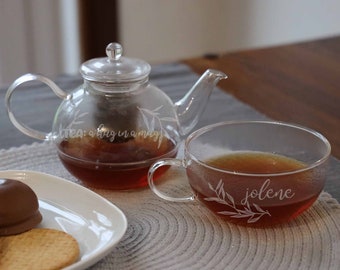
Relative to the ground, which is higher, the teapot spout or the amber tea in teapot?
the teapot spout

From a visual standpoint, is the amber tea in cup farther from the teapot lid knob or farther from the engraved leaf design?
the teapot lid knob

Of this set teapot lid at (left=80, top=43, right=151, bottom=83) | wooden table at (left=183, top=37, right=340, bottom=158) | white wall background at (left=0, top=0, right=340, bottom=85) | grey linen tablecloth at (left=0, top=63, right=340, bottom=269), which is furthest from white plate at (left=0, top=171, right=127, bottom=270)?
white wall background at (left=0, top=0, right=340, bottom=85)

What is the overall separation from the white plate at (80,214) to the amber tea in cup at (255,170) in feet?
0.22

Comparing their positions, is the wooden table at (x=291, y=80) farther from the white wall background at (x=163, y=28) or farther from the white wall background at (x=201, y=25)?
the white wall background at (x=201, y=25)

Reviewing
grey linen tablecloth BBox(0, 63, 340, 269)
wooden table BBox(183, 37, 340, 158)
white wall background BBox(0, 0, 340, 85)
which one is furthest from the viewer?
white wall background BBox(0, 0, 340, 85)

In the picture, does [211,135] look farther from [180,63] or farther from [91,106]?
[180,63]

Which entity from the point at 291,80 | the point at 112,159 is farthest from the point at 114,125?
the point at 291,80

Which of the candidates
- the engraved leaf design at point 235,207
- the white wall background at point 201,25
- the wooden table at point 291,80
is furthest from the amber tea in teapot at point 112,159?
the white wall background at point 201,25

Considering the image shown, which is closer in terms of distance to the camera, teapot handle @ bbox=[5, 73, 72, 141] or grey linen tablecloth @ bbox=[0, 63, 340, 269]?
grey linen tablecloth @ bbox=[0, 63, 340, 269]

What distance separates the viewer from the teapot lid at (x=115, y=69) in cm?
76

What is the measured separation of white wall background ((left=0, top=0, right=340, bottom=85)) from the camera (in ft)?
6.15

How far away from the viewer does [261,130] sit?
0.80 meters

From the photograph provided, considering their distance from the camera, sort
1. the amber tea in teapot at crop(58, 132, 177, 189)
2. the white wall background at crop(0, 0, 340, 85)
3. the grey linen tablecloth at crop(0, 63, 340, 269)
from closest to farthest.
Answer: the grey linen tablecloth at crop(0, 63, 340, 269) → the amber tea in teapot at crop(58, 132, 177, 189) → the white wall background at crop(0, 0, 340, 85)

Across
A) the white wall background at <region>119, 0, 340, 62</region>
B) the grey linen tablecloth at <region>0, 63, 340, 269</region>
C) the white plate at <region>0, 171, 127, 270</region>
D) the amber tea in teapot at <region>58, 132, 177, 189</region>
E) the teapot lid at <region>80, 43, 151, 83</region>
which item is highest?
the teapot lid at <region>80, 43, 151, 83</region>
